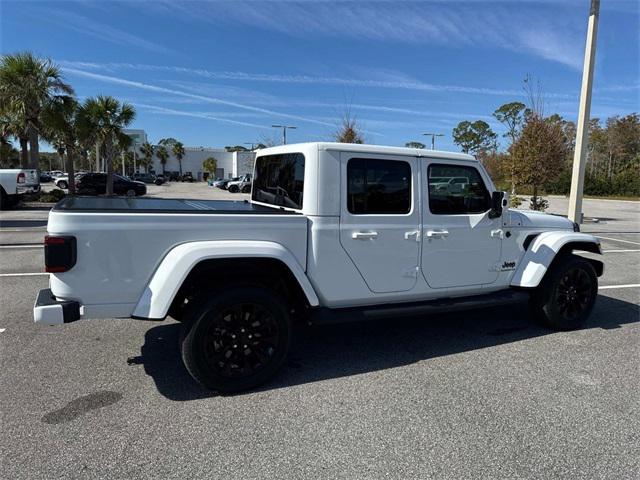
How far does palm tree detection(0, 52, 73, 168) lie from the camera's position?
779 inches

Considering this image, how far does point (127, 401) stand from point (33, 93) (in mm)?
21870

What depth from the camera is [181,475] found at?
8.11 ft

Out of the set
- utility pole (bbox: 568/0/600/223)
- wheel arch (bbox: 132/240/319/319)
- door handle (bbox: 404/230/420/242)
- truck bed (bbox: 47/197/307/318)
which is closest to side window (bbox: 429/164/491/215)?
door handle (bbox: 404/230/420/242)

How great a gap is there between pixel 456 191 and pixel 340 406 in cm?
226

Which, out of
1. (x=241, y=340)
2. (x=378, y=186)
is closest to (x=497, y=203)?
(x=378, y=186)

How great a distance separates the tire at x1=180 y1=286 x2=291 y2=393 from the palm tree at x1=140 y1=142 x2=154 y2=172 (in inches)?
3808

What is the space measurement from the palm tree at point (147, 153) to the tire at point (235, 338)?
96.7 m

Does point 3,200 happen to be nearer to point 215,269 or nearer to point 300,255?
point 215,269

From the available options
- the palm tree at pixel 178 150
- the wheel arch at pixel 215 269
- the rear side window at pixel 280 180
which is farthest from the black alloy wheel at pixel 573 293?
the palm tree at pixel 178 150

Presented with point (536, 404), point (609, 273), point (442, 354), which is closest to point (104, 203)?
point (442, 354)

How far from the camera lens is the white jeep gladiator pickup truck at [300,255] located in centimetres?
309

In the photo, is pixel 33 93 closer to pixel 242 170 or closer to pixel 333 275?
pixel 333 275

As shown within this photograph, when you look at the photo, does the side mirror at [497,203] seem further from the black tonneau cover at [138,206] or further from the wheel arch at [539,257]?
the black tonneau cover at [138,206]

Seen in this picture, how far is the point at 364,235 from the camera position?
3729 millimetres
